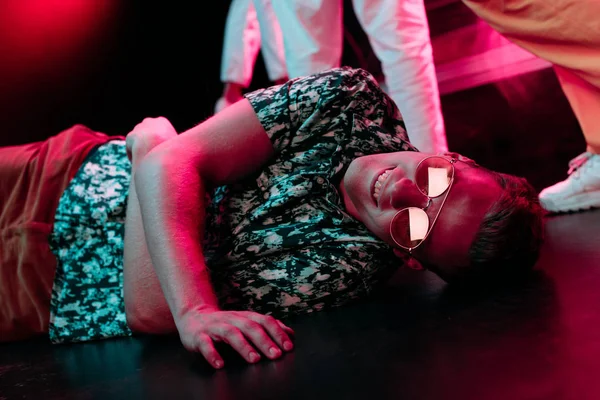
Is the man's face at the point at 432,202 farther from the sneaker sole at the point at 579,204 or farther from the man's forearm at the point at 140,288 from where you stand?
the sneaker sole at the point at 579,204

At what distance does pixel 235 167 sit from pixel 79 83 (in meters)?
1.74

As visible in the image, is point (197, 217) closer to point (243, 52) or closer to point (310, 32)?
point (310, 32)

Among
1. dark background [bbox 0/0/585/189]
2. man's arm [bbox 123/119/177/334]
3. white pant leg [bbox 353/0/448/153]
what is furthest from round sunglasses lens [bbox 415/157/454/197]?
dark background [bbox 0/0/585/189]

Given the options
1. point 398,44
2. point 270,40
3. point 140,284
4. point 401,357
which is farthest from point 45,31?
point 401,357

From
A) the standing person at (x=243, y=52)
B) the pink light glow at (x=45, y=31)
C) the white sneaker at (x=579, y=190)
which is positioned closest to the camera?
the white sneaker at (x=579, y=190)

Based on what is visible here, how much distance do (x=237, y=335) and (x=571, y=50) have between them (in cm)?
147

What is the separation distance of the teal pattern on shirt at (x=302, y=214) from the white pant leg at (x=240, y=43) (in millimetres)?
1739

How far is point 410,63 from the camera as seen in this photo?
1.86 metres

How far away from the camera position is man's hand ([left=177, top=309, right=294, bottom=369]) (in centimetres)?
79

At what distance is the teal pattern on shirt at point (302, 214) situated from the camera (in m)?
1.06

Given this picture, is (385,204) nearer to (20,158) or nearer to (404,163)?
(404,163)

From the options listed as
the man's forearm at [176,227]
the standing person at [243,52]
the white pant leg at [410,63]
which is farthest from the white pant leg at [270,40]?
the man's forearm at [176,227]

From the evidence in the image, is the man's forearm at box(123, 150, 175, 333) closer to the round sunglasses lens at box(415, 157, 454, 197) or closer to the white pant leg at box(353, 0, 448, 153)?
the round sunglasses lens at box(415, 157, 454, 197)

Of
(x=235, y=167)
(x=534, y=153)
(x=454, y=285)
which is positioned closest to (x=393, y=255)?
(x=454, y=285)
